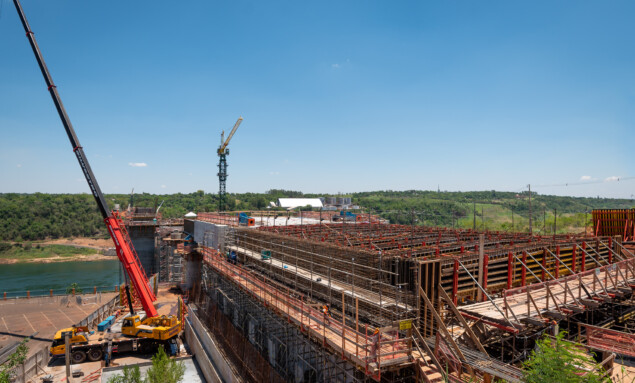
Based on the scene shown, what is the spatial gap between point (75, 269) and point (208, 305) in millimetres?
67416

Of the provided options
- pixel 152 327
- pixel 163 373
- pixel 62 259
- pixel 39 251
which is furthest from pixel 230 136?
pixel 163 373

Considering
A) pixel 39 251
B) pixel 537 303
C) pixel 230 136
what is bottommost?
pixel 39 251

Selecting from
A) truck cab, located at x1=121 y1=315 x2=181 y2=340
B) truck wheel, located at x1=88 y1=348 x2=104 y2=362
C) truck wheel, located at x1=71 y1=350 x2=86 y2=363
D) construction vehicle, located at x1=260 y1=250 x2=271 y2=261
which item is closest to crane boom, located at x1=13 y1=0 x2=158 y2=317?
truck cab, located at x1=121 y1=315 x2=181 y2=340

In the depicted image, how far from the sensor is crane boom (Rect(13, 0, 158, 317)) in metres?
28.1

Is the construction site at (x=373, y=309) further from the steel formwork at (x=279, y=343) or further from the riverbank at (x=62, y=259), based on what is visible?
the riverbank at (x=62, y=259)

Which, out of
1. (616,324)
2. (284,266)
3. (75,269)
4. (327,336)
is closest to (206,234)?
(284,266)

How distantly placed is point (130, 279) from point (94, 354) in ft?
18.7

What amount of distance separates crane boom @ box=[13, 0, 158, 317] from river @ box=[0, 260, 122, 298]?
36778 mm

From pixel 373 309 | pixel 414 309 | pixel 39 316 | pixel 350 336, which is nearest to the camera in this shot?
pixel 350 336

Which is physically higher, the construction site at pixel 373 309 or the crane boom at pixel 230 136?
the crane boom at pixel 230 136

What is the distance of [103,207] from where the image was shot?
2908cm

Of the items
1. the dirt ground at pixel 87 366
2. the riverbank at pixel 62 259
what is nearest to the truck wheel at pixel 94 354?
the dirt ground at pixel 87 366

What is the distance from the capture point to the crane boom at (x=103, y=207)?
92.1ft

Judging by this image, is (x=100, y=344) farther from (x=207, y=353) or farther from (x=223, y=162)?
(x=223, y=162)
